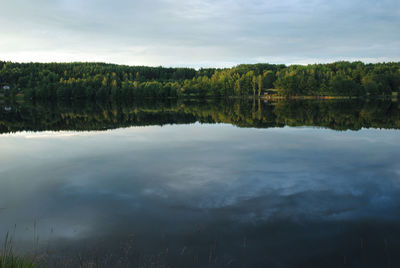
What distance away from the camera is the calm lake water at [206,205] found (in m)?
6.98

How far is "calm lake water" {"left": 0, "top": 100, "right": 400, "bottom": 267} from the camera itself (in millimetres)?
6980

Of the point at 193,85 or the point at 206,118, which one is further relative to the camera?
the point at 193,85

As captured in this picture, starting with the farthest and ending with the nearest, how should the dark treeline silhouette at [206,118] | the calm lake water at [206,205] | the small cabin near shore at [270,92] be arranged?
the small cabin near shore at [270,92], the dark treeline silhouette at [206,118], the calm lake water at [206,205]

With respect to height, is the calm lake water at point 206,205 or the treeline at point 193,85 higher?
the treeline at point 193,85

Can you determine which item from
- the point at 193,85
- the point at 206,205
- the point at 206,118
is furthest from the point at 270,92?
the point at 206,205

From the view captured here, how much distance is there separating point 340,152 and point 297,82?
118438mm

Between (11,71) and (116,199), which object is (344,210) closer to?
(116,199)

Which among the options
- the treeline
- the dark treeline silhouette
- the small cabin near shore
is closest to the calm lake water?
the dark treeline silhouette

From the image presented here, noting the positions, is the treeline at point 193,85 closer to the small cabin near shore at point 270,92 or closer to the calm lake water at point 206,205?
the small cabin near shore at point 270,92

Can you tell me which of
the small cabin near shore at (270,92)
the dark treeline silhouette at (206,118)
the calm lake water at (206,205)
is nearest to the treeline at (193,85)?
the small cabin near shore at (270,92)

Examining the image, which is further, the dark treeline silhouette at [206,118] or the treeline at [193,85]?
the treeline at [193,85]

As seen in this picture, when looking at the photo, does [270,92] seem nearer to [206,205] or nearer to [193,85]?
[193,85]

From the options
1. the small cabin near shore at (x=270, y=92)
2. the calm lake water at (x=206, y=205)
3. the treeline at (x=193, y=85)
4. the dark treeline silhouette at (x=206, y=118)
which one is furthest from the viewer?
the small cabin near shore at (x=270, y=92)

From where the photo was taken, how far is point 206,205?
9.78 m
